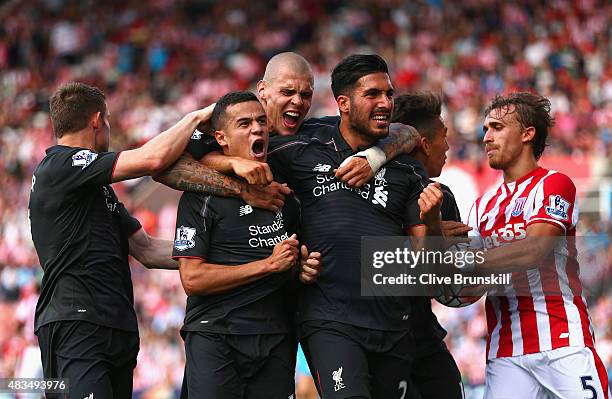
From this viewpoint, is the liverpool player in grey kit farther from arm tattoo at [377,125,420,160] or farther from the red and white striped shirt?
the red and white striped shirt

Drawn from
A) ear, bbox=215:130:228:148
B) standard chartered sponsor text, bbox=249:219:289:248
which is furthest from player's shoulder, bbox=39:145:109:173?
standard chartered sponsor text, bbox=249:219:289:248

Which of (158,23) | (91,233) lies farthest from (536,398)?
(158,23)

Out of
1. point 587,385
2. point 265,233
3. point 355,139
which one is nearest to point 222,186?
point 265,233

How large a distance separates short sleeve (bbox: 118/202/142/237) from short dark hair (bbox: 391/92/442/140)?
196 centimetres

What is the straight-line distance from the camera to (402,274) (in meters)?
6.26

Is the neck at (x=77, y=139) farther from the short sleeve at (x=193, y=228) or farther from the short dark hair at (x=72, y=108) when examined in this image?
the short sleeve at (x=193, y=228)

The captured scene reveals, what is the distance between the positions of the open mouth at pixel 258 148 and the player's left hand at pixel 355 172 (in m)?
0.46

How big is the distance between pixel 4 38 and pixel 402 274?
20803 mm

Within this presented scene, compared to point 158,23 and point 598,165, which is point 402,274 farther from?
point 158,23

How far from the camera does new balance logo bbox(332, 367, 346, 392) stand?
19.2ft

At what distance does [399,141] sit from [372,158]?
0.36 meters

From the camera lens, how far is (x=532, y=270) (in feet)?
21.7

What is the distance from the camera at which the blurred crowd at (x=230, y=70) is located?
15.6 m

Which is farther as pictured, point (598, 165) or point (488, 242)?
point (598, 165)
